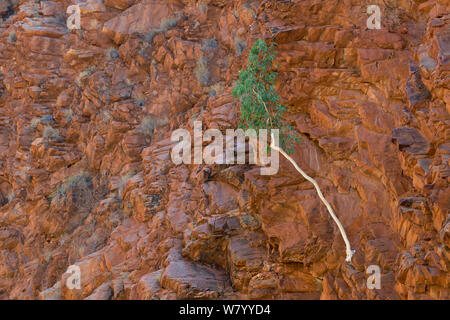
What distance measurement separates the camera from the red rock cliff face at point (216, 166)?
8.01m

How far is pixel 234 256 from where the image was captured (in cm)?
917

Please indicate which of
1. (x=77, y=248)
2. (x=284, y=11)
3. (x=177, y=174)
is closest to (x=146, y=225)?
(x=177, y=174)

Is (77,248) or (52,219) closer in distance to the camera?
(77,248)

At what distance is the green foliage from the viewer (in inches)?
382

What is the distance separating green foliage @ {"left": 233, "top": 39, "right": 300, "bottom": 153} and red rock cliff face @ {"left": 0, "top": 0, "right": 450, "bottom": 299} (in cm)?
28

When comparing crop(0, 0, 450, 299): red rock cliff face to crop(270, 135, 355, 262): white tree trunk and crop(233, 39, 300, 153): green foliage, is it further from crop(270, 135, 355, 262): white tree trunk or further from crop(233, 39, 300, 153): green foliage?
crop(233, 39, 300, 153): green foliage

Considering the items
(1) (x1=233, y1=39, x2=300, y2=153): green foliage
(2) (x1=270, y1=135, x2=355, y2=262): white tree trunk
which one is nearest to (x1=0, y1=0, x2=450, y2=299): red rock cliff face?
(2) (x1=270, y1=135, x2=355, y2=262): white tree trunk

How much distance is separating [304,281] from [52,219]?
785cm

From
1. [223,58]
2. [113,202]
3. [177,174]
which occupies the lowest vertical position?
[113,202]

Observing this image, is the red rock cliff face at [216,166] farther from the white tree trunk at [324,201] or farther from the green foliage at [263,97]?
the green foliage at [263,97]

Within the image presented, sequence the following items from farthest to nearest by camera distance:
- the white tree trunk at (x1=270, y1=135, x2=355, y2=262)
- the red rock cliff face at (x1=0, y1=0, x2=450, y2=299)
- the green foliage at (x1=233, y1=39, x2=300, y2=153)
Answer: the green foliage at (x1=233, y1=39, x2=300, y2=153)
the white tree trunk at (x1=270, y1=135, x2=355, y2=262)
the red rock cliff face at (x1=0, y1=0, x2=450, y2=299)

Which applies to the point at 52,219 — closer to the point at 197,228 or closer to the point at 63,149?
the point at 63,149

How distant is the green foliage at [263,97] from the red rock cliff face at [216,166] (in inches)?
10.9
